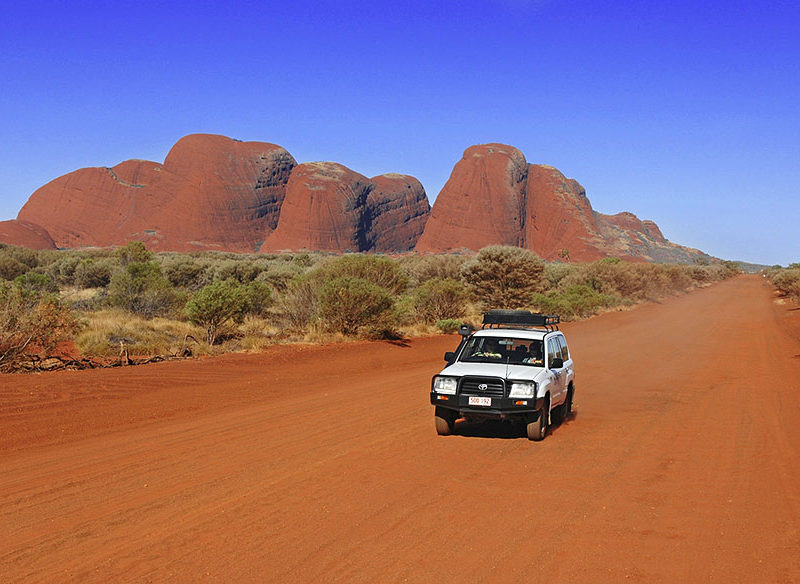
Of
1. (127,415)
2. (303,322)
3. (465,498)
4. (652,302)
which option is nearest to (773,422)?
(465,498)

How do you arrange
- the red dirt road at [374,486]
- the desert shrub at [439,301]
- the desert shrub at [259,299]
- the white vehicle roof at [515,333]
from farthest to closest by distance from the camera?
the desert shrub at [439,301]
the desert shrub at [259,299]
the white vehicle roof at [515,333]
the red dirt road at [374,486]

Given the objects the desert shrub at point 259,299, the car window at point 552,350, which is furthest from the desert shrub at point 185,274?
the car window at point 552,350

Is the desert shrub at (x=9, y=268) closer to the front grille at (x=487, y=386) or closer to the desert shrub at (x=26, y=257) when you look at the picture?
the desert shrub at (x=26, y=257)

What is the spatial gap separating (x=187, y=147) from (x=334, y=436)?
11945 cm

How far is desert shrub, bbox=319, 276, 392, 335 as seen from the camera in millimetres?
21156

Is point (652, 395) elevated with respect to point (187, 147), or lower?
lower

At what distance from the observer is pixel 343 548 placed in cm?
508

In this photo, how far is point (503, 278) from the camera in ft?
117

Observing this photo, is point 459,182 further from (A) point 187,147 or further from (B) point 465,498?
(B) point 465,498

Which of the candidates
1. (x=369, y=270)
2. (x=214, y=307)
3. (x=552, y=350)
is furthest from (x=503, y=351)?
(x=369, y=270)

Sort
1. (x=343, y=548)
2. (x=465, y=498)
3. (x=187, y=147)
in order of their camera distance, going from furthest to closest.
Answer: (x=187, y=147), (x=465, y=498), (x=343, y=548)

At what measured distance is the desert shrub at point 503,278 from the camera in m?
35.5

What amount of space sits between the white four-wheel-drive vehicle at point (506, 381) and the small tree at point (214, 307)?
11051 millimetres

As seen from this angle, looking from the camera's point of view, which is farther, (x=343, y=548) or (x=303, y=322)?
(x=303, y=322)
